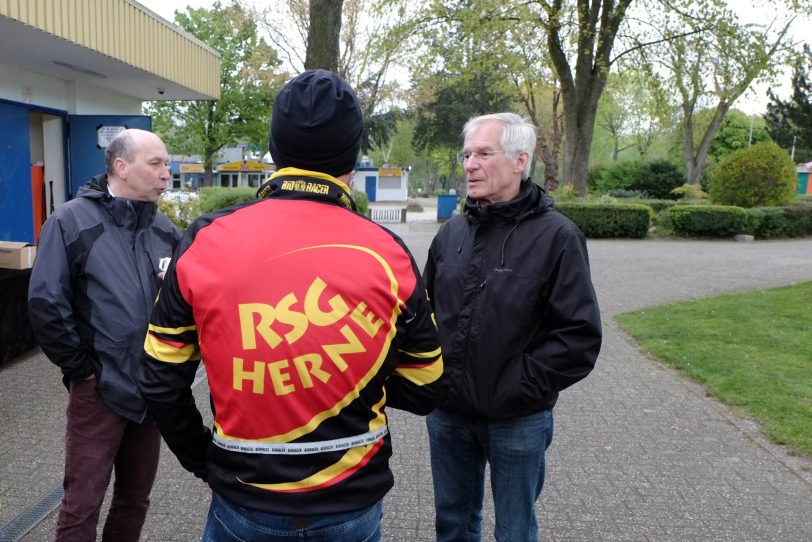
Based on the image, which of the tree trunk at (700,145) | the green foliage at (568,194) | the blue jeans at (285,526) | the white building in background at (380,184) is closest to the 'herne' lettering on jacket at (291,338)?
the blue jeans at (285,526)

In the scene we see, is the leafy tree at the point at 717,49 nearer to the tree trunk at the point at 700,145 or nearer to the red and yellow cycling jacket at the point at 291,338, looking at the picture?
the tree trunk at the point at 700,145

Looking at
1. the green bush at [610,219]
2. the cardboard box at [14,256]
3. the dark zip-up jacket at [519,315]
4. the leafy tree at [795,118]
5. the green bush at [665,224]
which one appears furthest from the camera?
the leafy tree at [795,118]

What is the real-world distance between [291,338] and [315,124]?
0.52 m

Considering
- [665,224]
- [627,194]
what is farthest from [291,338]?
[627,194]

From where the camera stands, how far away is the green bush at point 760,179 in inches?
875

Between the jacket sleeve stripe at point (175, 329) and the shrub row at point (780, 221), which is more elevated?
the jacket sleeve stripe at point (175, 329)

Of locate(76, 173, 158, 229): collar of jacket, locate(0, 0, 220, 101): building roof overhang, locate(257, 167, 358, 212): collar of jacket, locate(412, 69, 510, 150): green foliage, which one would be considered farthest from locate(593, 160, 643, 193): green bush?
locate(257, 167, 358, 212): collar of jacket

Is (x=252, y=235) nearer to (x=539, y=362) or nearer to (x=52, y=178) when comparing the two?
(x=539, y=362)

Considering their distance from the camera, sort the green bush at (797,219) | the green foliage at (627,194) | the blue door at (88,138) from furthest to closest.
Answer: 1. the green foliage at (627,194)
2. the green bush at (797,219)
3. the blue door at (88,138)

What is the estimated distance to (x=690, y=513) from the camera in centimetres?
365

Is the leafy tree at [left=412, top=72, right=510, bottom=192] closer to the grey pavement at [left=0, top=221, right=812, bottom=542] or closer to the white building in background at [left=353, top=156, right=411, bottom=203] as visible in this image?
the white building in background at [left=353, top=156, right=411, bottom=203]

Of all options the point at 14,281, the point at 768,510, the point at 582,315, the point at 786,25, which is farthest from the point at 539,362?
the point at 786,25

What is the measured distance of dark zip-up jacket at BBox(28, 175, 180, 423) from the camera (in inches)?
96.9

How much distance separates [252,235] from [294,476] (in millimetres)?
566
